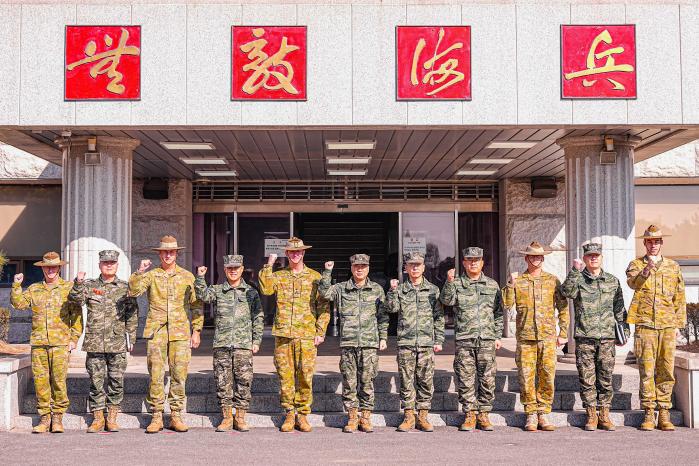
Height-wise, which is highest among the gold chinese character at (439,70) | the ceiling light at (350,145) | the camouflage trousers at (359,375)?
the gold chinese character at (439,70)

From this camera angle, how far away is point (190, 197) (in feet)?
46.7

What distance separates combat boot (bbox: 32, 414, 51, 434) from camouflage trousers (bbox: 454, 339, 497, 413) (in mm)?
4008

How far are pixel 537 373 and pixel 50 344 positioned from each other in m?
4.73

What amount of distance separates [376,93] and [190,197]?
21.0 ft

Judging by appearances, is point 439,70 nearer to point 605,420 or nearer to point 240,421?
point 605,420

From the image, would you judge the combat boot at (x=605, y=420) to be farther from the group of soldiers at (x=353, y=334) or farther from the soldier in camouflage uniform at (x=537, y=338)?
the soldier in camouflage uniform at (x=537, y=338)

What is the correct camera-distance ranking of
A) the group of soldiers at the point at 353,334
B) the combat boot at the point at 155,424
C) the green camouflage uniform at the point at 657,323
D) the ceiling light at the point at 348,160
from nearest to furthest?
1. the combat boot at the point at 155,424
2. the group of soldiers at the point at 353,334
3. the green camouflage uniform at the point at 657,323
4. the ceiling light at the point at 348,160

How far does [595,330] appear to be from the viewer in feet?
25.2

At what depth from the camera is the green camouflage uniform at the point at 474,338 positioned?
764 centimetres

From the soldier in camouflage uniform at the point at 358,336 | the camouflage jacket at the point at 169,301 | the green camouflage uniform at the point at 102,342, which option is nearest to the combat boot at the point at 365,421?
the soldier in camouflage uniform at the point at 358,336

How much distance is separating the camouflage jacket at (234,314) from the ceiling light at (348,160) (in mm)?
4339

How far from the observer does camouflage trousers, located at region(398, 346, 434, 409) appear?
301 inches

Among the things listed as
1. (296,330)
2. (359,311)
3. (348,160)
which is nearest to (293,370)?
(296,330)

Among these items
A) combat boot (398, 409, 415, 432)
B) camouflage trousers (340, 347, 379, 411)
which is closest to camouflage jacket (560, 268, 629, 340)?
combat boot (398, 409, 415, 432)
